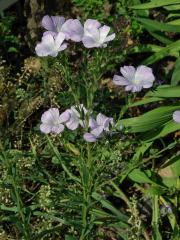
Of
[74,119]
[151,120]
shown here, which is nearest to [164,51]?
[151,120]

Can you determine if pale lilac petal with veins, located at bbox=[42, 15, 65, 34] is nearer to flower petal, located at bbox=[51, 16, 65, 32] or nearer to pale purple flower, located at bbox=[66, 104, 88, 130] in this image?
flower petal, located at bbox=[51, 16, 65, 32]

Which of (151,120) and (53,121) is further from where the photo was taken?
(151,120)

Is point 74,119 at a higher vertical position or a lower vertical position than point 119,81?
lower

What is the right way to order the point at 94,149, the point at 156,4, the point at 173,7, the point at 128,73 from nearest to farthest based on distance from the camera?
the point at 128,73
the point at 94,149
the point at 156,4
the point at 173,7

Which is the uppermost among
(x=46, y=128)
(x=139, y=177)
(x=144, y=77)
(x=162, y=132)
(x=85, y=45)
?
(x=85, y=45)

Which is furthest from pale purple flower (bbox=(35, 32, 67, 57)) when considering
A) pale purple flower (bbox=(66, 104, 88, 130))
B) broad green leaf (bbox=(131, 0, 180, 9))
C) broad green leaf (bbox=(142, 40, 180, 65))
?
broad green leaf (bbox=(131, 0, 180, 9))

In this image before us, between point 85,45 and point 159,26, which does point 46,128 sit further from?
point 159,26

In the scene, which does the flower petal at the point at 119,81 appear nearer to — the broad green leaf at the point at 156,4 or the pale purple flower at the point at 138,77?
the pale purple flower at the point at 138,77

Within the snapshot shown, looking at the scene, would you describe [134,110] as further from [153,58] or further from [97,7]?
[97,7]
